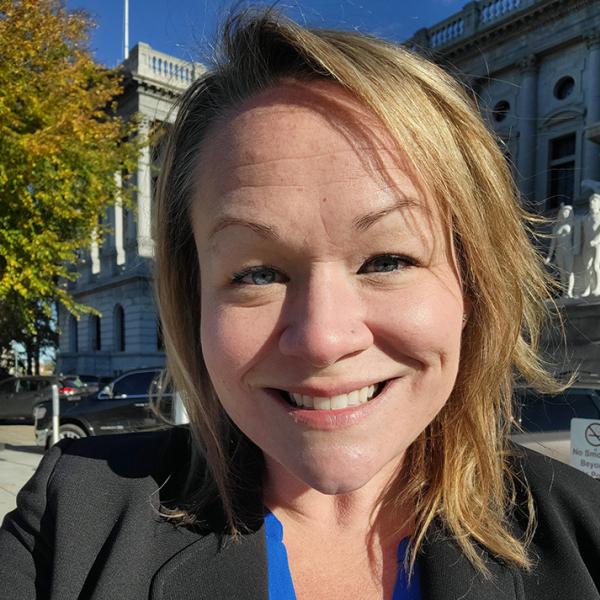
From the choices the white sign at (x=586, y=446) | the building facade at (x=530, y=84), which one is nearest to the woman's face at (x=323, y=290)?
the white sign at (x=586, y=446)

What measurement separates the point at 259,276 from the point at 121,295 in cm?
3445

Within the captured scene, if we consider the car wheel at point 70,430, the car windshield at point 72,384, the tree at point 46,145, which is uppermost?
the tree at point 46,145

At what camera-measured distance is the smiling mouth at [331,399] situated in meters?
1.16

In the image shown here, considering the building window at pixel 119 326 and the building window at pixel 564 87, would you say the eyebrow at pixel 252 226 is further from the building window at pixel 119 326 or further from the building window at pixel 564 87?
the building window at pixel 119 326

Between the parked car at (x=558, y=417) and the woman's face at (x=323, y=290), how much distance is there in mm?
3965

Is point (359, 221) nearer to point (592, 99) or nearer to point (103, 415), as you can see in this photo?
point (103, 415)

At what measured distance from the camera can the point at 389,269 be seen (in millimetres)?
1172

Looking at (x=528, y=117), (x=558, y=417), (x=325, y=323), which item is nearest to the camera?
(x=325, y=323)

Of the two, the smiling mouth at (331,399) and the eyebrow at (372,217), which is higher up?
the eyebrow at (372,217)

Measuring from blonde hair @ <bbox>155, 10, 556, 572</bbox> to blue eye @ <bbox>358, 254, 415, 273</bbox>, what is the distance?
0.16m

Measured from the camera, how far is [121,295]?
34.1 meters

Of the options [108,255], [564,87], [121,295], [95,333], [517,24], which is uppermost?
[517,24]

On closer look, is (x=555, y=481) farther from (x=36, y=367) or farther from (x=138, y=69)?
(x=36, y=367)

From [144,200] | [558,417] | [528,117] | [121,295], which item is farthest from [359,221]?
[121,295]
